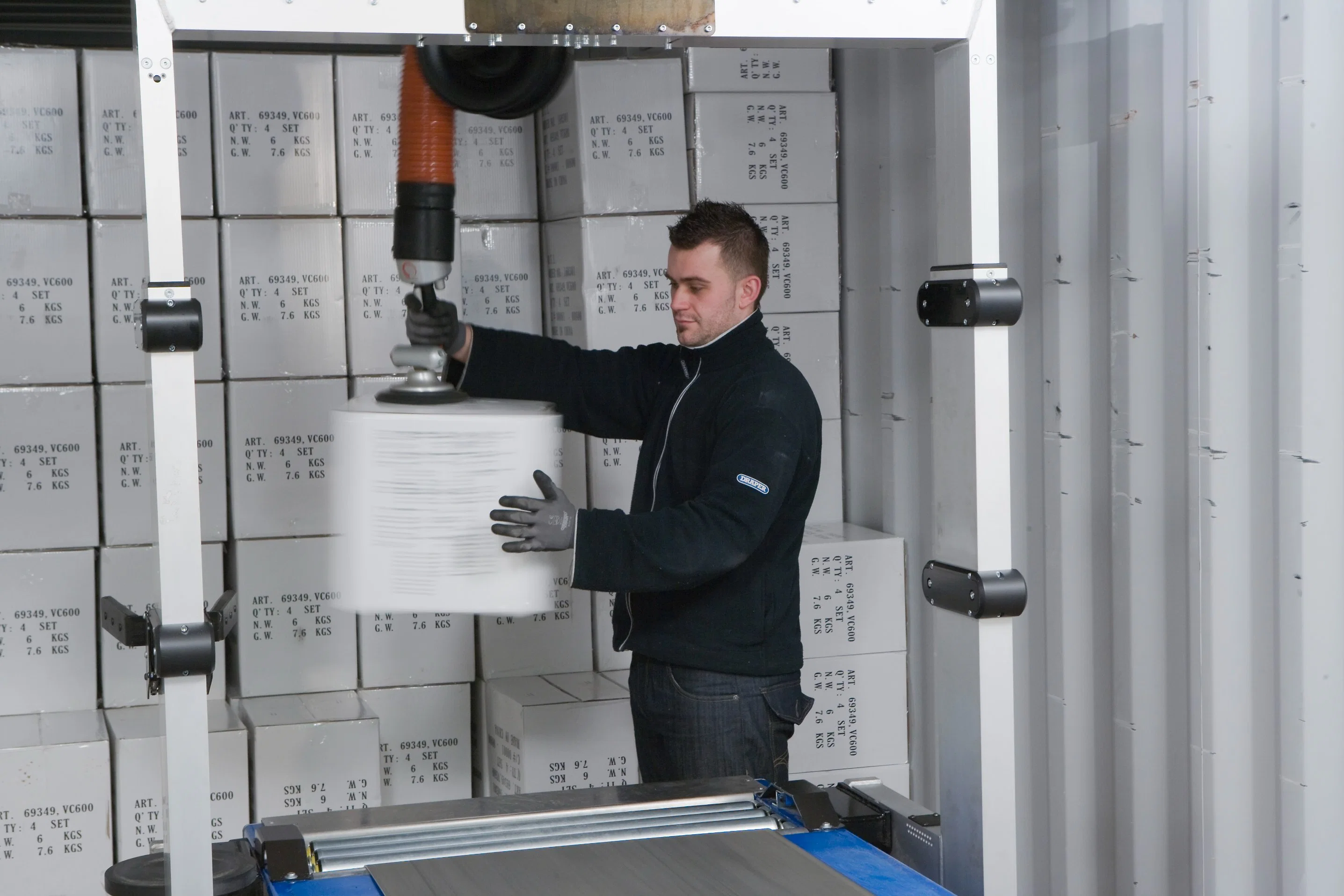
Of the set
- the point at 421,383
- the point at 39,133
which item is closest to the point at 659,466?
the point at 421,383

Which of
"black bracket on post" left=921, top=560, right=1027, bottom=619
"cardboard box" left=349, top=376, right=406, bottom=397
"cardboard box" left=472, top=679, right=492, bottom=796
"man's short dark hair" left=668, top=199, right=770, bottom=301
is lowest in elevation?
"cardboard box" left=472, top=679, right=492, bottom=796

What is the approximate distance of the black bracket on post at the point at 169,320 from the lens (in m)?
1.64

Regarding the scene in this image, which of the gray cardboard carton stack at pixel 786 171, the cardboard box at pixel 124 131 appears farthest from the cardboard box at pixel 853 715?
the cardboard box at pixel 124 131

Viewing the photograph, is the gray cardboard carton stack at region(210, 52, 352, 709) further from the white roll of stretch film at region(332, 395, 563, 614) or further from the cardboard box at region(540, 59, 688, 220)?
the white roll of stretch film at region(332, 395, 563, 614)

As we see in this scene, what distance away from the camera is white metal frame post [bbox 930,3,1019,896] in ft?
6.35

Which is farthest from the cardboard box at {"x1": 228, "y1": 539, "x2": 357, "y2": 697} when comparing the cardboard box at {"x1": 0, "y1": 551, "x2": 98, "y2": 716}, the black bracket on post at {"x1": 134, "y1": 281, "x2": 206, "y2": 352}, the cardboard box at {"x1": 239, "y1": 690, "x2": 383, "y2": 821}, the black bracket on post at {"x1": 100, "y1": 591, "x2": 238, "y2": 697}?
the black bracket on post at {"x1": 134, "y1": 281, "x2": 206, "y2": 352}

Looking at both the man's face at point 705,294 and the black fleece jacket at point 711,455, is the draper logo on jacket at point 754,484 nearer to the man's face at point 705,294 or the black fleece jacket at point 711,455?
the black fleece jacket at point 711,455

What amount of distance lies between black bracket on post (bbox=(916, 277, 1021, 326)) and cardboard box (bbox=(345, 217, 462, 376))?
1.87 metres

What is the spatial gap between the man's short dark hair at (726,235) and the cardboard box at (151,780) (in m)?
1.64

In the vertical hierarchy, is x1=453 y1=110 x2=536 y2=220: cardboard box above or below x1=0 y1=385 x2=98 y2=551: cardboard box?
above

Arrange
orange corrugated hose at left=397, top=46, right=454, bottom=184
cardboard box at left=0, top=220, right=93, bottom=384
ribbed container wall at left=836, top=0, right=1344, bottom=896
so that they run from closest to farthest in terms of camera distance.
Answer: orange corrugated hose at left=397, top=46, right=454, bottom=184 < ribbed container wall at left=836, top=0, right=1344, bottom=896 < cardboard box at left=0, top=220, right=93, bottom=384

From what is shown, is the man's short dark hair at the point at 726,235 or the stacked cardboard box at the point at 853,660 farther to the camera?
the stacked cardboard box at the point at 853,660

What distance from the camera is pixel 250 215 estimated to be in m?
3.47

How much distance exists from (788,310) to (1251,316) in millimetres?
1623
